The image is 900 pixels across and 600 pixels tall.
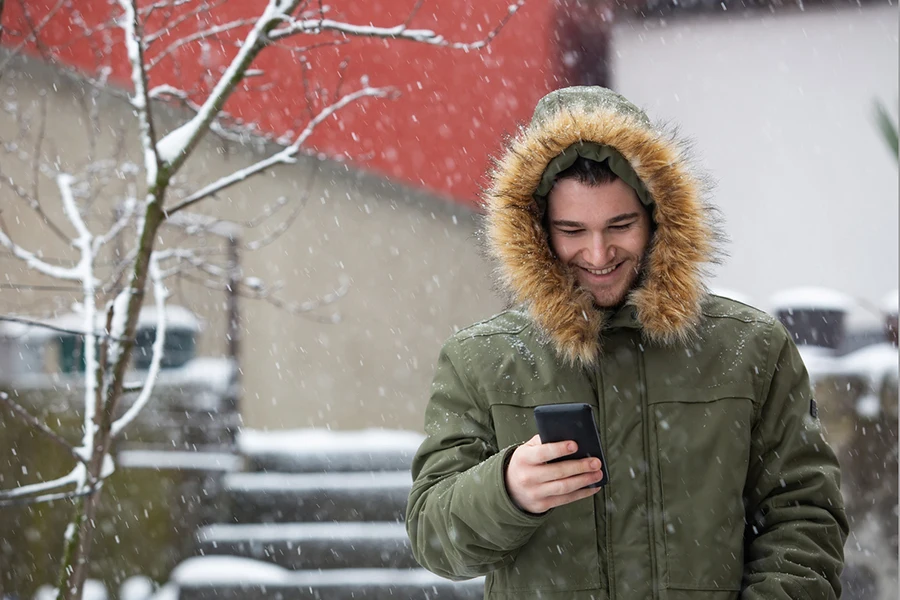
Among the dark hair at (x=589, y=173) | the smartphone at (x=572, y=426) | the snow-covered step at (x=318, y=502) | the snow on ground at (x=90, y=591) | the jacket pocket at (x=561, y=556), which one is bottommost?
the snow on ground at (x=90, y=591)

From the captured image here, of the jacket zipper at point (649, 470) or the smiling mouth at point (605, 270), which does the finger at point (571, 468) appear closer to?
the jacket zipper at point (649, 470)

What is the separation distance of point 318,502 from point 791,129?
13.1 ft

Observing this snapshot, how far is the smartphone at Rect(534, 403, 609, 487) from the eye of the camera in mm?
1318

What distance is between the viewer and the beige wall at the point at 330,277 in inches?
237

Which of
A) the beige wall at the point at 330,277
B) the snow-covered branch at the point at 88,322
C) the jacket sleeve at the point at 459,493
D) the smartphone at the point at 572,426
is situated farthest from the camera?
the beige wall at the point at 330,277

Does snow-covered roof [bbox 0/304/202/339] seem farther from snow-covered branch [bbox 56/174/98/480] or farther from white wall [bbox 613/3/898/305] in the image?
white wall [bbox 613/3/898/305]

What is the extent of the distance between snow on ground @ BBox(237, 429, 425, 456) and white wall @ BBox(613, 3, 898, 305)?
8.39 feet

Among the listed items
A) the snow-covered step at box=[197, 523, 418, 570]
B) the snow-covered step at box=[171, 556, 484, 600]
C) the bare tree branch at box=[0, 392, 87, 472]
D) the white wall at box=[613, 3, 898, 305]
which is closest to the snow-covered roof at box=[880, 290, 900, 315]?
the white wall at box=[613, 3, 898, 305]

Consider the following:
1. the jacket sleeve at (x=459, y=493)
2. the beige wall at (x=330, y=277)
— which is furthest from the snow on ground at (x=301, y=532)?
the jacket sleeve at (x=459, y=493)

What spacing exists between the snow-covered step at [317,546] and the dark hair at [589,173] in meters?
3.37

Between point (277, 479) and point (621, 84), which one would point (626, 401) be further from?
point (621, 84)

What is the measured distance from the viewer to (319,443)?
19.0 feet

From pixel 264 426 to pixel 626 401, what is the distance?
5251mm

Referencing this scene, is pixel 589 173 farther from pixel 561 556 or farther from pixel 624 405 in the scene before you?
pixel 561 556
